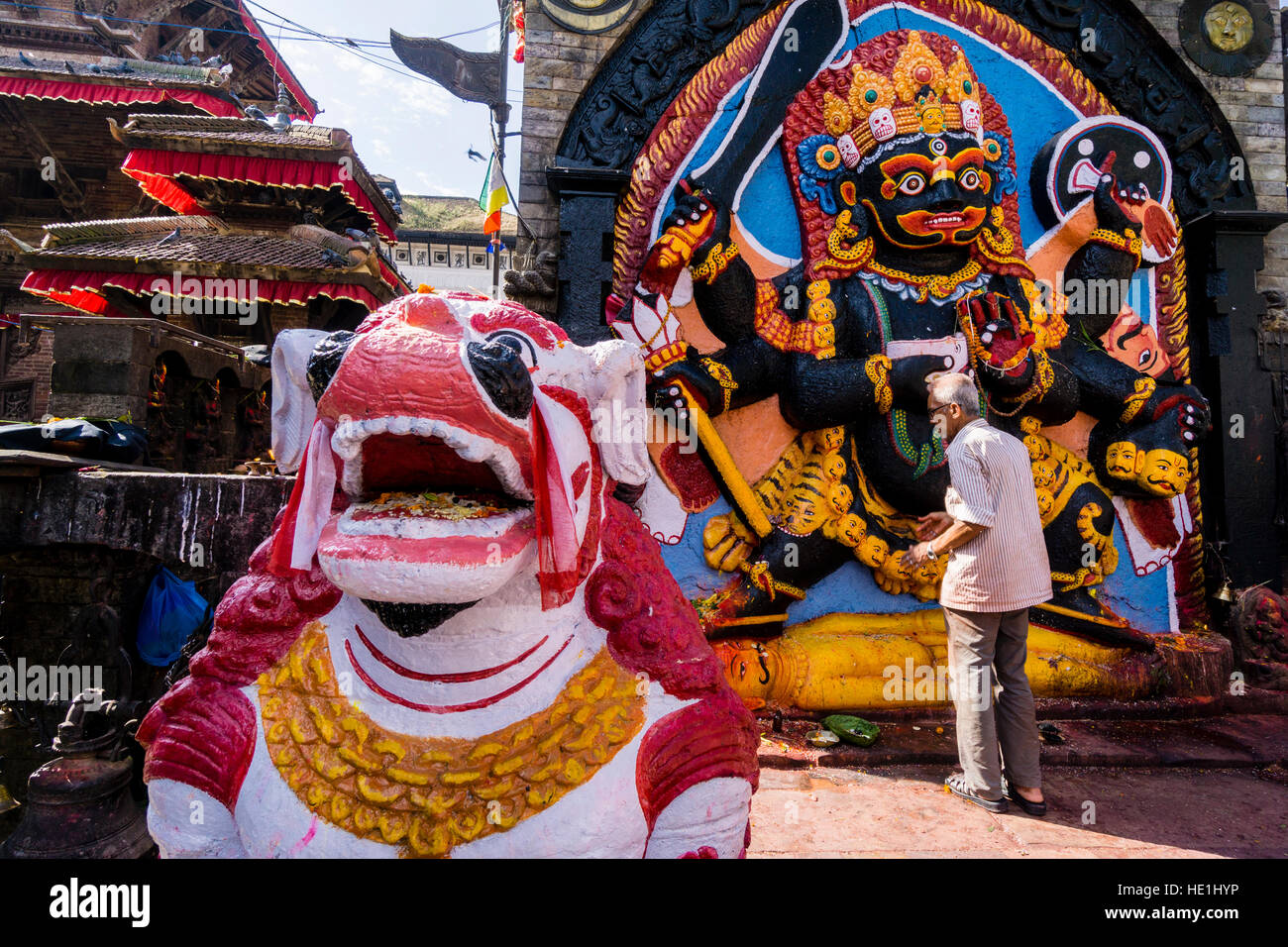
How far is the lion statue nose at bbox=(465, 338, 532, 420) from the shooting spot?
3.81 feet

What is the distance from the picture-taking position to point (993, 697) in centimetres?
284

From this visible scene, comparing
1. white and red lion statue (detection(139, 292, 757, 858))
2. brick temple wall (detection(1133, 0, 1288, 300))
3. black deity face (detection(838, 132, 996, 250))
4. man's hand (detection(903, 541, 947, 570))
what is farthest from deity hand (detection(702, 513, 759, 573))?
brick temple wall (detection(1133, 0, 1288, 300))

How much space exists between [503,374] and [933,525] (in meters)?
2.92

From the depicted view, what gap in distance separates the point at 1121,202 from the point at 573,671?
4734mm

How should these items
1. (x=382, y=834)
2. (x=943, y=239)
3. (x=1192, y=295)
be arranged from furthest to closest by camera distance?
(x=1192, y=295)
(x=943, y=239)
(x=382, y=834)

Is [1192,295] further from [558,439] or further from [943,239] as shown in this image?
[558,439]

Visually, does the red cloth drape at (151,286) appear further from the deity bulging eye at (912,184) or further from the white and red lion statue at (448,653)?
the white and red lion statue at (448,653)

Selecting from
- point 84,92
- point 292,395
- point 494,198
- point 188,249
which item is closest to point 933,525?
point 292,395

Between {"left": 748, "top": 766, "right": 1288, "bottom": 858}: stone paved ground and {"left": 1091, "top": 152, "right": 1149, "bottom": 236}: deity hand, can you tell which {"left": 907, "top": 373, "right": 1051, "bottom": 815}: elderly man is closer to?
{"left": 748, "top": 766, "right": 1288, "bottom": 858}: stone paved ground

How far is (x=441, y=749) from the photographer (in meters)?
1.29

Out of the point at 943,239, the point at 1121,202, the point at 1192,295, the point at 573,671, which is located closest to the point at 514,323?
the point at 573,671

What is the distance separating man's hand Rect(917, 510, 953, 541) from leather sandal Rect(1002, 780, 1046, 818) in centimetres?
115

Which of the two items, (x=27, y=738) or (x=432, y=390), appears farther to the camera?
(x=27, y=738)

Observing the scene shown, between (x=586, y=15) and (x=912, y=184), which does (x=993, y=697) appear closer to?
(x=912, y=184)
